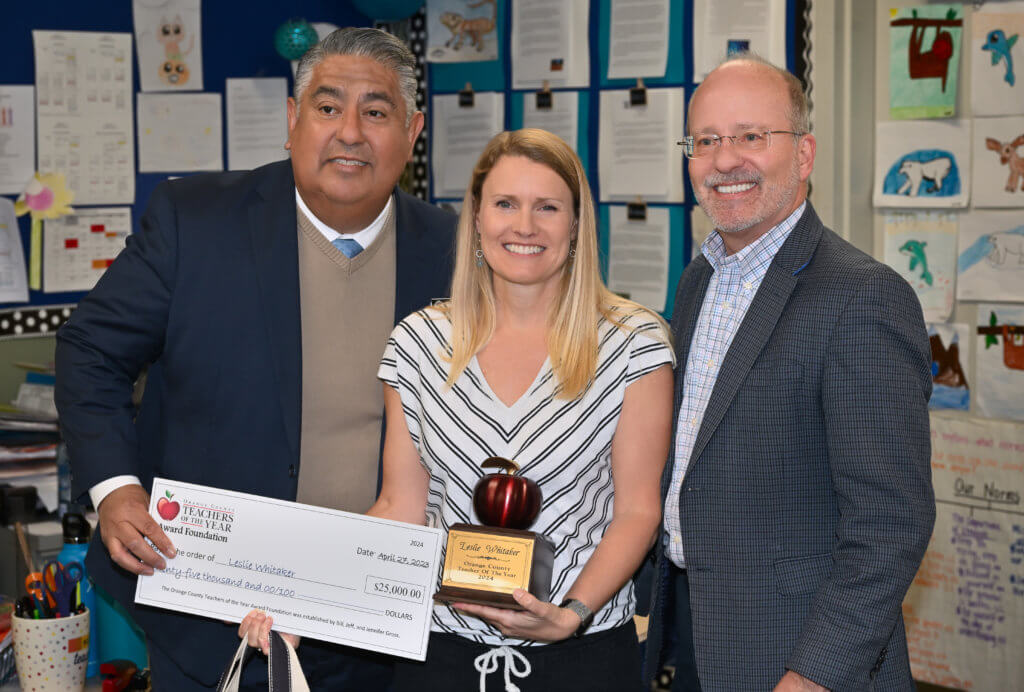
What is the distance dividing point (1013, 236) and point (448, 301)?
1.79 metres

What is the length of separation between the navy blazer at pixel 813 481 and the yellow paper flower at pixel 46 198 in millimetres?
2684

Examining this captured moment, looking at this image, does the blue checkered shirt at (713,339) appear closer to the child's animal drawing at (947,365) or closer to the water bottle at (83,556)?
the water bottle at (83,556)

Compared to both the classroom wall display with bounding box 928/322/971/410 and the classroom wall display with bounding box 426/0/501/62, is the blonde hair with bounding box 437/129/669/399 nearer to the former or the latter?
the classroom wall display with bounding box 928/322/971/410

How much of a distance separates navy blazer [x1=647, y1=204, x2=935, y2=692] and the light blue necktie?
2.74 ft

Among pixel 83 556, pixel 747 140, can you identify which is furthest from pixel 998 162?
pixel 83 556

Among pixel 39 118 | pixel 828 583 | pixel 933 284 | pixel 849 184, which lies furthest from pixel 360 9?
pixel 828 583

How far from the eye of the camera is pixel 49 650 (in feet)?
7.08

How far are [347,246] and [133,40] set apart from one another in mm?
2105

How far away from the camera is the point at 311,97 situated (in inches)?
83.6

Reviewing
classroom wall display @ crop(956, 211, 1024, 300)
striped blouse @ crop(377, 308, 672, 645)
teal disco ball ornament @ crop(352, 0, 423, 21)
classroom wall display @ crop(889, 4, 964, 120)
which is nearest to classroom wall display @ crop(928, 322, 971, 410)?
classroom wall display @ crop(956, 211, 1024, 300)

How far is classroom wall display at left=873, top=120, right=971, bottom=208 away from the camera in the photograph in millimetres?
3076

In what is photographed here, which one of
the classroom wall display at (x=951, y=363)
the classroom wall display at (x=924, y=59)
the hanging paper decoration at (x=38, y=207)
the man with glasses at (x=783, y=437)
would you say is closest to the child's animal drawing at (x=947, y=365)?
the classroom wall display at (x=951, y=363)

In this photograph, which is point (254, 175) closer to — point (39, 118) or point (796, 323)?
point (796, 323)

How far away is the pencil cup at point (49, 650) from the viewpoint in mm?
2148
